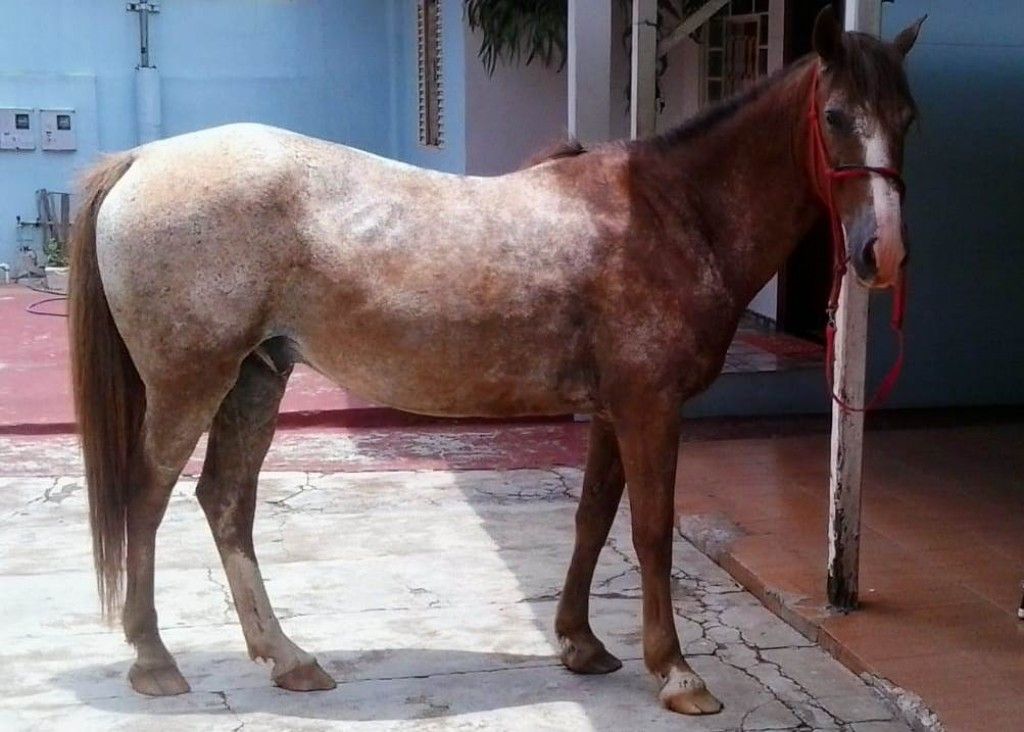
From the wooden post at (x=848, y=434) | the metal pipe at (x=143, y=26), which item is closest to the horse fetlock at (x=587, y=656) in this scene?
the wooden post at (x=848, y=434)

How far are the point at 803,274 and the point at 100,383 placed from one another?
19.3 feet

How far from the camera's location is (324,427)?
275 inches

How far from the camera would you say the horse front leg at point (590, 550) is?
3.71 meters

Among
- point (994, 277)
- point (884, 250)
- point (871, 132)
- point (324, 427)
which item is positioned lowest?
point (324, 427)

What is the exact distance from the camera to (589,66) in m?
A: 6.52

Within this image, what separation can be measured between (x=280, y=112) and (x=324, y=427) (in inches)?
241

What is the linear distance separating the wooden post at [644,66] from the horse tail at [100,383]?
2.93 m

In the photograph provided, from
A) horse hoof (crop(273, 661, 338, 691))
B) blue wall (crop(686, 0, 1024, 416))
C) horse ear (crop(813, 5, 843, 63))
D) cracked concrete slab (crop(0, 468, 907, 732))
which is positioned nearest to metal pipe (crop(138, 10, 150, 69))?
cracked concrete slab (crop(0, 468, 907, 732))

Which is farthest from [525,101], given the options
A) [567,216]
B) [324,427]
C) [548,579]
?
[567,216]

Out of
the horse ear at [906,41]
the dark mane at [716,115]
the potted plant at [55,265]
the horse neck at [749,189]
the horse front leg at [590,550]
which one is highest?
the horse ear at [906,41]

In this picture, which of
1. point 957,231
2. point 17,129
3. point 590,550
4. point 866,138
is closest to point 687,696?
point 590,550

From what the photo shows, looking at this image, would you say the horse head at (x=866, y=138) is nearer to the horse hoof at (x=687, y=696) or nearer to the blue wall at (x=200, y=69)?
the horse hoof at (x=687, y=696)

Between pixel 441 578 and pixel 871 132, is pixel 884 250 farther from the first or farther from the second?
pixel 441 578

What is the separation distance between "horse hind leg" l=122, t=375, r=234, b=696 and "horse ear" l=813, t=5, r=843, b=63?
1.75 m
